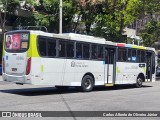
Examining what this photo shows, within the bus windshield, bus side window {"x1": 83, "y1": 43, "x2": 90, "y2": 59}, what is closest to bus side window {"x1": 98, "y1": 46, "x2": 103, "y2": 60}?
bus side window {"x1": 83, "y1": 43, "x2": 90, "y2": 59}

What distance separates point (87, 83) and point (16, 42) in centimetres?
474

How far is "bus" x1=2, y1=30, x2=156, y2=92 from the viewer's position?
53.9 feet

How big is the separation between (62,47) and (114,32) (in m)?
22.2

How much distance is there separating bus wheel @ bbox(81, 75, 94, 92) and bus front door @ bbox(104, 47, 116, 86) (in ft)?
4.87

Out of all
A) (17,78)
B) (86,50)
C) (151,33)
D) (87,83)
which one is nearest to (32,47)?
(17,78)

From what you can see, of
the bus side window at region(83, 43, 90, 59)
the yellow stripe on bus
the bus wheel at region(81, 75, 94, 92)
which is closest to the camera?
the yellow stripe on bus

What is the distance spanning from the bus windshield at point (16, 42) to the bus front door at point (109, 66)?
19.5 ft

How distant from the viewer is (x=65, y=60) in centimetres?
1802

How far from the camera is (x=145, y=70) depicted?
82.3ft

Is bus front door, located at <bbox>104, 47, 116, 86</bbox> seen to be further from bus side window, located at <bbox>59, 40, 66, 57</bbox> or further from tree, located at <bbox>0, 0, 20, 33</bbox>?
tree, located at <bbox>0, 0, 20, 33</bbox>

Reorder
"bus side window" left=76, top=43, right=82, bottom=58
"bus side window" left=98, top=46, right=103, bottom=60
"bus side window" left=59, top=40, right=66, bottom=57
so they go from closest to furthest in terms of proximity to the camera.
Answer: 1. "bus side window" left=59, top=40, right=66, bottom=57
2. "bus side window" left=76, top=43, right=82, bottom=58
3. "bus side window" left=98, top=46, right=103, bottom=60

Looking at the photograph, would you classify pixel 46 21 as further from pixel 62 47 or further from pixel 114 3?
pixel 62 47

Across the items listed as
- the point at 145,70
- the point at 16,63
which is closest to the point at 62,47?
the point at 16,63

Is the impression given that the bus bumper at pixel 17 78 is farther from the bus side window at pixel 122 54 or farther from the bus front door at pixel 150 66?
the bus front door at pixel 150 66
